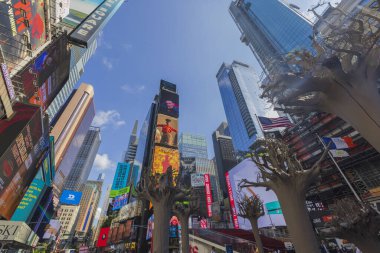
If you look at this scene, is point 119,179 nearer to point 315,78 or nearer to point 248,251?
point 248,251

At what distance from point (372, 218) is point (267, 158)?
21.8 ft

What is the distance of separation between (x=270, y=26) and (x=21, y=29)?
8667cm

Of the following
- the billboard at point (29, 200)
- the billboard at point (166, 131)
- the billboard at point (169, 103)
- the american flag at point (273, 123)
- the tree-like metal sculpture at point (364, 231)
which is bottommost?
the tree-like metal sculpture at point (364, 231)

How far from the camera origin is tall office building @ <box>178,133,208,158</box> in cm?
12125

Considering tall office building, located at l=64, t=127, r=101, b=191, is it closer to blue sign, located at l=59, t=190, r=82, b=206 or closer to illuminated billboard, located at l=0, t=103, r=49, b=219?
blue sign, located at l=59, t=190, r=82, b=206

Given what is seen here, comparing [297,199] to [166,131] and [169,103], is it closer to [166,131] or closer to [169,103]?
[166,131]

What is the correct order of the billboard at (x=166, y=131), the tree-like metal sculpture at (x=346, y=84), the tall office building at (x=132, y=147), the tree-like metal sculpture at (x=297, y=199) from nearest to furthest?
the tree-like metal sculpture at (x=297, y=199)
the tree-like metal sculpture at (x=346, y=84)
the billboard at (x=166, y=131)
the tall office building at (x=132, y=147)

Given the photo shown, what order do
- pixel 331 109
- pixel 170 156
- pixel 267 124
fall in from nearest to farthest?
pixel 331 109 < pixel 267 124 < pixel 170 156

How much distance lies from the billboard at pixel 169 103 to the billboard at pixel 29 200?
28117 millimetres

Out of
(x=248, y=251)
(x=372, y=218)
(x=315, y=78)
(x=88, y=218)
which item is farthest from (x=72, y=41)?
(x=88, y=218)

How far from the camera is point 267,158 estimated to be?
A: 7.53 m

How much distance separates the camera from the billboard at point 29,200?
2149 centimetres

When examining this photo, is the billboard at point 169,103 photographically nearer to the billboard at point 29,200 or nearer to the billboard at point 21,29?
the billboard at point 29,200

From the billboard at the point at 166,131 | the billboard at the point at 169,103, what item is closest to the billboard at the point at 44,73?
the billboard at the point at 166,131
